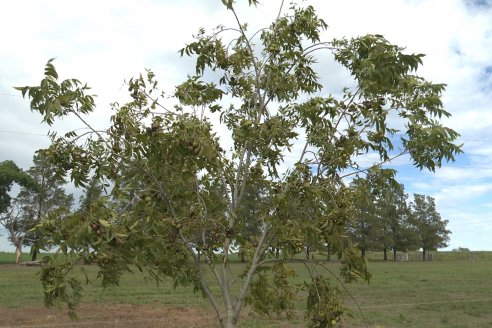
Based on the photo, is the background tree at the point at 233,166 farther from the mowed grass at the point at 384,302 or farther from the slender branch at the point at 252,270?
the mowed grass at the point at 384,302

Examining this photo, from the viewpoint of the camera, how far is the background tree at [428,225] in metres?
84.8

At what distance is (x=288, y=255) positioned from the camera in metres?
3.99

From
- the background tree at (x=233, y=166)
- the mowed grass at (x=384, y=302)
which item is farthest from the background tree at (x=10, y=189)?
the background tree at (x=233, y=166)

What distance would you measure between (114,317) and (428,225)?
82.1 metres

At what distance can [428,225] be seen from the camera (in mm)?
86438

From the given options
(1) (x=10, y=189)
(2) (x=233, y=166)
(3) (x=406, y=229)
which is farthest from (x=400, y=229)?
(2) (x=233, y=166)

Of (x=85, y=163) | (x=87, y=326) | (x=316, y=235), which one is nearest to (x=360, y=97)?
(x=316, y=235)

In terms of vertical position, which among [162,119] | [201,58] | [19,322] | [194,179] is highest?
[201,58]

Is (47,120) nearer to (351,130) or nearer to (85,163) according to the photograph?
(85,163)

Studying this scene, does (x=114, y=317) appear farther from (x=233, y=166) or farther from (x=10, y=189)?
(x=10, y=189)

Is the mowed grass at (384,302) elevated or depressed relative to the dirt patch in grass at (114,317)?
elevated

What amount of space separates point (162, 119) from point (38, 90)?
1.00 meters

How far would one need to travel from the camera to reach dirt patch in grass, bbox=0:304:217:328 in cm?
1289

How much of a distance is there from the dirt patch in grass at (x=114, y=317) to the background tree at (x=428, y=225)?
248 feet
